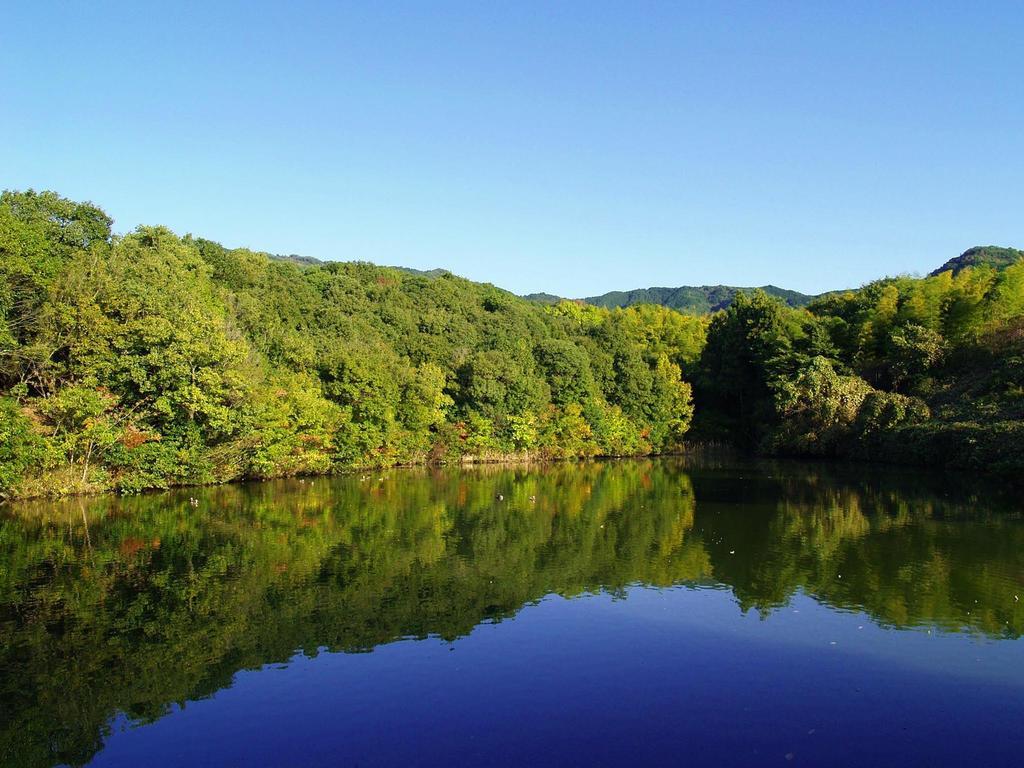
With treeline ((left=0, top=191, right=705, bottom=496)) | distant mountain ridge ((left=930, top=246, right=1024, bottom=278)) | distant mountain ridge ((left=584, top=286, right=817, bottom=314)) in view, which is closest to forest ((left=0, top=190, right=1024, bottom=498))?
treeline ((left=0, top=191, right=705, bottom=496))

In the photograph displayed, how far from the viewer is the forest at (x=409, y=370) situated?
31.6 meters

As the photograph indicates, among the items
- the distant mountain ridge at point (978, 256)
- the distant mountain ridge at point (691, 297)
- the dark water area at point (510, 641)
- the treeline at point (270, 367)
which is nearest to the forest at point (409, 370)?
the treeline at point (270, 367)

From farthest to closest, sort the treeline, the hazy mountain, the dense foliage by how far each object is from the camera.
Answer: the hazy mountain → the dense foliage → the treeline

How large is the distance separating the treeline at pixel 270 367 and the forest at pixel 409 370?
14 cm

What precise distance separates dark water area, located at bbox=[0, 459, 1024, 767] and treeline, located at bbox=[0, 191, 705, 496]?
22.6 feet

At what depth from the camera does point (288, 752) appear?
9.69m

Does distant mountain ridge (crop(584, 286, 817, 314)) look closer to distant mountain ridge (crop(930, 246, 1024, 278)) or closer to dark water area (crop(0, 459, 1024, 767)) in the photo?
distant mountain ridge (crop(930, 246, 1024, 278))

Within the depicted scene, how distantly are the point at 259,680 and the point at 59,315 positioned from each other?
81.3 feet

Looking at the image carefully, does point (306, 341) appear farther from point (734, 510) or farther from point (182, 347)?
point (734, 510)

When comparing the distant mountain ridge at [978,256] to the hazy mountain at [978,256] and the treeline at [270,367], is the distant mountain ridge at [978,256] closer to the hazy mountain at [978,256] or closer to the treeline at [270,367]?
the hazy mountain at [978,256]

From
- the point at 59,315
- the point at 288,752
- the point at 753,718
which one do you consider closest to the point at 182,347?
the point at 59,315

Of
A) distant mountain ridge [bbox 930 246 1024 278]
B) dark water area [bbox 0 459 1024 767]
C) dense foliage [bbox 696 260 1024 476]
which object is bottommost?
dark water area [bbox 0 459 1024 767]

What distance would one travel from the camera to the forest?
1243 inches

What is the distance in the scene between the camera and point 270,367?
144 feet
